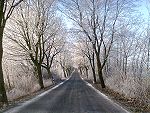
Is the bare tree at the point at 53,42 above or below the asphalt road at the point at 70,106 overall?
above

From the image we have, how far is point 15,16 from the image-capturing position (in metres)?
32.9

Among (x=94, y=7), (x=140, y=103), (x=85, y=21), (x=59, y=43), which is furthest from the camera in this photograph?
(x=59, y=43)

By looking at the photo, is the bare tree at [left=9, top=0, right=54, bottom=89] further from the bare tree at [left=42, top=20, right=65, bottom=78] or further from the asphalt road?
the asphalt road

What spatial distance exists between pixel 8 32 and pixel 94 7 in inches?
481

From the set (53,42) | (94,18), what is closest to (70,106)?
(94,18)

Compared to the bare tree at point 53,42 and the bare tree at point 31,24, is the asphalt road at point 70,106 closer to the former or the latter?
the bare tree at point 31,24

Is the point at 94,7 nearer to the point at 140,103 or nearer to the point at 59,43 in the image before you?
the point at 140,103

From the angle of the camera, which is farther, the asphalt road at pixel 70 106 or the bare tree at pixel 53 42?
the bare tree at pixel 53 42

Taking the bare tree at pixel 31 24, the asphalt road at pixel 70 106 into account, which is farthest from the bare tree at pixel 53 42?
the asphalt road at pixel 70 106

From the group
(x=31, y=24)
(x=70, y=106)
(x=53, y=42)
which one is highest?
(x=53, y=42)

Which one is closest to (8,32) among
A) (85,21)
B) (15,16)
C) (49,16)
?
(15,16)

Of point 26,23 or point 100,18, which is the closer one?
point 100,18

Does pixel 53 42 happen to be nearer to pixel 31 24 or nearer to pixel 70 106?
pixel 31 24

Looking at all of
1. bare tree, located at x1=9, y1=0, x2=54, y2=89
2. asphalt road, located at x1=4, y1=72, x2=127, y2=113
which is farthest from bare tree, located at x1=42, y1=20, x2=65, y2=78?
asphalt road, located at x1=4, y1=72, x2=127, y2=113
